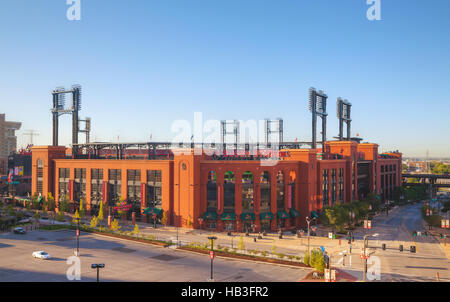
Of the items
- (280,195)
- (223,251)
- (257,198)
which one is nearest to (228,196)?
(257,198)

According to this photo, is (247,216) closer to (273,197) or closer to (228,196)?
(228,196)

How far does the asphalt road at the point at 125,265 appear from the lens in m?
38.9

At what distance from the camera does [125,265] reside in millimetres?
43438

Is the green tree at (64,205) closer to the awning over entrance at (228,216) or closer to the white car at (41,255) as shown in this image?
the white car at (41,255)

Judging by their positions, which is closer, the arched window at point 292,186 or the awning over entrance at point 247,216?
the awning over entrance at point 247,216

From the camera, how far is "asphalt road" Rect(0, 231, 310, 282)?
128 ft

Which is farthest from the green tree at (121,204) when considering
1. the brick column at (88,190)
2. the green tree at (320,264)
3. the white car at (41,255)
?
the green tree at (320,264)

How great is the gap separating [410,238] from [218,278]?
140ft

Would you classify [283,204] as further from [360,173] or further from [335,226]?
[360,173]

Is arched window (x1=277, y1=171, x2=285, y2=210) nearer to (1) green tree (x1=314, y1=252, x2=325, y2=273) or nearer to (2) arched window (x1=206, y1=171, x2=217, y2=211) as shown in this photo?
(2) arched window (x1=206, y1=171, x2=217, y2=211)

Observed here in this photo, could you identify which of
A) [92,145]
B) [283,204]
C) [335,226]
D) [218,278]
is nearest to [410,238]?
[335,226]
